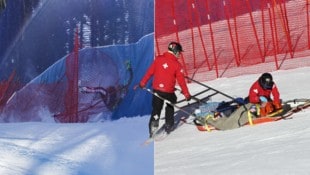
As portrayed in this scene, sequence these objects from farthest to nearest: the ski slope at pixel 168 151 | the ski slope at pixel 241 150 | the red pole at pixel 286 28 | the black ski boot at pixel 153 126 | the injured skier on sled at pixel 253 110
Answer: the red pole at pixel 286 28 → the black ski boot at pixel 153 126 → the injured skier on sled at pixel 253 110 → the ski slope at pixel 168 151 → the ski slope at pixel 241 150

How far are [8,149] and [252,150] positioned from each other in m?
3.67

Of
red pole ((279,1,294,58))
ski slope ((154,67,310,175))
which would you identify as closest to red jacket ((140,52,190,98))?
ski slope ((154,67,310,175))

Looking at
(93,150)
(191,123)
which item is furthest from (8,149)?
(191,123)

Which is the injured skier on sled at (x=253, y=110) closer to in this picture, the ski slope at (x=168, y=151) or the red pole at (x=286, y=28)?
the ski slope at (x=168, y=151)

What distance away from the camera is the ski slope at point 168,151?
633 centimetres

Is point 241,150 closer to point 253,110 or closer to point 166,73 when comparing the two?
point 253,110

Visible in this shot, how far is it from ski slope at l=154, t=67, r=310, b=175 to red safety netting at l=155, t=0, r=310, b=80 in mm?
4359

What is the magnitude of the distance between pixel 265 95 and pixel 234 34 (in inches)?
210

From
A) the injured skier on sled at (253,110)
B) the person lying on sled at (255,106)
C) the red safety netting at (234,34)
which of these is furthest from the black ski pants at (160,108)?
the red safety netting at (234,34)

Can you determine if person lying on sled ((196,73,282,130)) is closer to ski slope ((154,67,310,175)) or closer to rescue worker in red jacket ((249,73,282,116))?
rescue worker in red jacket ((249,73,282,116))

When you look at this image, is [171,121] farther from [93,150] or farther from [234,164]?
[234,164]

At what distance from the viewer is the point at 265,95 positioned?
27.6ft

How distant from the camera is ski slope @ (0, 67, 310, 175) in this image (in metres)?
6.33

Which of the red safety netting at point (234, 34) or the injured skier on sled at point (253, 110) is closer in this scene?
the injured skier on sled at point (253, 110)
